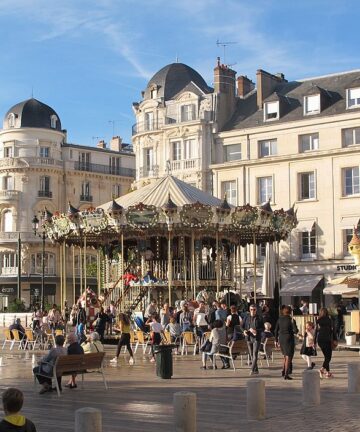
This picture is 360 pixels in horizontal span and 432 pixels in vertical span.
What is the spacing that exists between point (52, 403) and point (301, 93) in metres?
39.5

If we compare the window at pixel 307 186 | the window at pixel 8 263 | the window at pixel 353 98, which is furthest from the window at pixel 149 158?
the window at pixel 8 263

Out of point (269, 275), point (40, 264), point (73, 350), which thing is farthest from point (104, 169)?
point (73, 350)

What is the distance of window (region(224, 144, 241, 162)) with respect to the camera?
167 feet

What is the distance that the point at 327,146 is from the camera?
155 ft

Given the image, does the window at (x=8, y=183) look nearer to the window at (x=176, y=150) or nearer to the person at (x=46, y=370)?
the window at (x=176, y=150)

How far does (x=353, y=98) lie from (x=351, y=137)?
2.43 meters

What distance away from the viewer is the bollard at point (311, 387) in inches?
527

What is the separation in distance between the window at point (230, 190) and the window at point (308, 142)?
4684mm

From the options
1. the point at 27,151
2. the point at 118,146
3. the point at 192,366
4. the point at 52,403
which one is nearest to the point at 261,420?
the point at 52,403

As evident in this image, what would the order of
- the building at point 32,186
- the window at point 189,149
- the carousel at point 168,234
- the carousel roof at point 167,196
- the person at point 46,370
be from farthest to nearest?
the building at point 32,186 < the window at point 189,149 < the carousel roof at point 167,196 < the carousel at point 168,234 < the person at point 46,370

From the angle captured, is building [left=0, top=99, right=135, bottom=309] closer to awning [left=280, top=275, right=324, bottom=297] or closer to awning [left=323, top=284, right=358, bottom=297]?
awning [left=280, top=275, right=324, bottom=297]

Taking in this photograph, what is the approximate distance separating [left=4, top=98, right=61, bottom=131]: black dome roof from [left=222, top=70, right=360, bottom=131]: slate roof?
19.2 metres

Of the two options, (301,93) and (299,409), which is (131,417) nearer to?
(299,409)

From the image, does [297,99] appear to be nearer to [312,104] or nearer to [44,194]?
[312,104]
